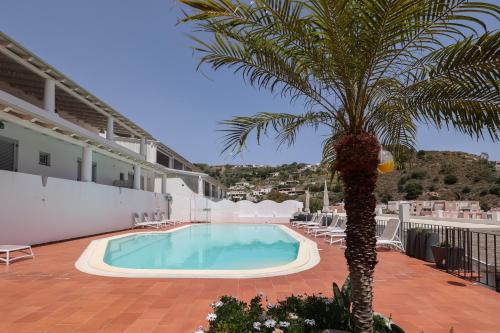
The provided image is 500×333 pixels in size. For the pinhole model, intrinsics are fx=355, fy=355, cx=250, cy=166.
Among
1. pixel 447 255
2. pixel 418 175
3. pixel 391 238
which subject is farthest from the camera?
pixel 418 175

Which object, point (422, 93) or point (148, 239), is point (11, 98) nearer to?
point (148, 239)

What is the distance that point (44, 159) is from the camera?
15.1 meters

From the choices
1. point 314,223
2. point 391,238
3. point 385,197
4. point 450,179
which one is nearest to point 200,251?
point 391,238

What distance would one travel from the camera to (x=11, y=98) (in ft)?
33.5

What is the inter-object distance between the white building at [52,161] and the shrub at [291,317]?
910cm

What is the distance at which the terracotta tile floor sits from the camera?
4.13m

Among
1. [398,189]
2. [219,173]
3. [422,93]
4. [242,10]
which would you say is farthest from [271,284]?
[219,173]

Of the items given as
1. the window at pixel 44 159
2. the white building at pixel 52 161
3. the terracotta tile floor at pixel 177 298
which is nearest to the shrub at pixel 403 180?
the white building at pixel 52 161

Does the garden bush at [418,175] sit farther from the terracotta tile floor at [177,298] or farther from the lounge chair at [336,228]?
the terracotta tile floor at [177,298]

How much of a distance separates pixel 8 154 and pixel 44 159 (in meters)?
2.09

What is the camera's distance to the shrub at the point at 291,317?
3.18m

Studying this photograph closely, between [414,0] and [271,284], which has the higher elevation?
[414,0]

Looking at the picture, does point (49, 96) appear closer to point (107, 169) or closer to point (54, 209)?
point (54, 209)

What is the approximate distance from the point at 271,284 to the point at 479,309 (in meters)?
3.01
